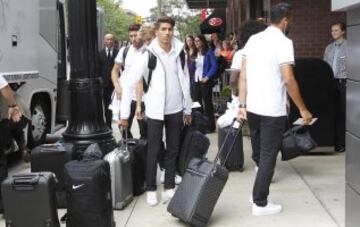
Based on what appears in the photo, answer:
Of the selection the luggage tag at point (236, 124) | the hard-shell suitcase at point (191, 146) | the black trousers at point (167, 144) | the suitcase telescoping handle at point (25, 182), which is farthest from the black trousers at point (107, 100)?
the suitcase telescoping handle at point (25, 182)

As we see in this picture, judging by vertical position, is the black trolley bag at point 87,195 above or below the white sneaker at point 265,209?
above

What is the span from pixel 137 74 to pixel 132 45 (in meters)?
1.62

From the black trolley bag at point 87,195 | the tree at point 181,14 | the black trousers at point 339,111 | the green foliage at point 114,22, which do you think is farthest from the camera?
the green foliage at point 114,22

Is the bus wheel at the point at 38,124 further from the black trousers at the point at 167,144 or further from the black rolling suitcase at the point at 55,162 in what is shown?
the black trousers at the point at 167,144

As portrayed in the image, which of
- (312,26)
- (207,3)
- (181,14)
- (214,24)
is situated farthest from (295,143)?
(181,14)

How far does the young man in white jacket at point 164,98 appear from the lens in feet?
21.4

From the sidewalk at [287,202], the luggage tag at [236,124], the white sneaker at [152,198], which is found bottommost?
the sidewalk at [287,202]

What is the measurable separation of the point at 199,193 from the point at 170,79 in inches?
55.8

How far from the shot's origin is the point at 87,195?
5.34 metres

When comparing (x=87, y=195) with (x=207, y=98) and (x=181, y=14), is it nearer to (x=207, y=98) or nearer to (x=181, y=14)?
(x=207, y=98)

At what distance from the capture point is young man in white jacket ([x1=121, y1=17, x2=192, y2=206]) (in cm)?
652

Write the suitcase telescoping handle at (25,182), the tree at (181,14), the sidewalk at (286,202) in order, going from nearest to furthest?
the suitcase telescoping handle at (25,182)
the sidewalk at (286,202)
the tree at (181,14)

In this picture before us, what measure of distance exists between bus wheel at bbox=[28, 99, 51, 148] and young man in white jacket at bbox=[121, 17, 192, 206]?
3475mm

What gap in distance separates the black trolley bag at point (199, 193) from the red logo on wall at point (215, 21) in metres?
22.8
